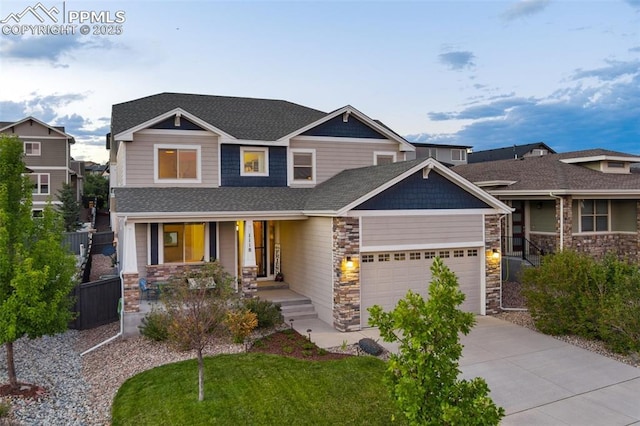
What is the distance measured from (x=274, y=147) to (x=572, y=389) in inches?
446

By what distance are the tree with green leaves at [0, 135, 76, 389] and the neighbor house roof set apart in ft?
54.7

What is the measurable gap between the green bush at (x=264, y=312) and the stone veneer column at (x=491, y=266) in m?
6.37

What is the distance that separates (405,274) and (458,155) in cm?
3444

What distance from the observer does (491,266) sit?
1334cm

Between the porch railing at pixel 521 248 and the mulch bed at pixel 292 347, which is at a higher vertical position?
the porch railing at pixel 521 248

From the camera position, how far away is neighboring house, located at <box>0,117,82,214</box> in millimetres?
34344

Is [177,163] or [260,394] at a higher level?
[177,163]

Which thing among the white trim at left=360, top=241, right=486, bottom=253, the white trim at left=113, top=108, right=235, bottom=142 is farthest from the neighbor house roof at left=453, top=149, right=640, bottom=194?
the white trim at left=113, top=108, right=235, bottom=142

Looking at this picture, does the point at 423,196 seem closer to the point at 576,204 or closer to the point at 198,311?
the point at 198,311

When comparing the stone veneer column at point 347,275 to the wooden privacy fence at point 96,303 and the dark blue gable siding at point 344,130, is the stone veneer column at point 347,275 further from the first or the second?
the wooden privacy fence at point 96,303

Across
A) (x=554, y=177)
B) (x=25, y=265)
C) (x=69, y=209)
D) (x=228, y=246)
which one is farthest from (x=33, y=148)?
(x=554, y=177)

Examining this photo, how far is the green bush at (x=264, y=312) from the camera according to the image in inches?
445

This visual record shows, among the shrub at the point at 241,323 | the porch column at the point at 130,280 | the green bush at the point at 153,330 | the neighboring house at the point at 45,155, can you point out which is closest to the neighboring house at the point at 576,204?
the shrub at the point at 241,323

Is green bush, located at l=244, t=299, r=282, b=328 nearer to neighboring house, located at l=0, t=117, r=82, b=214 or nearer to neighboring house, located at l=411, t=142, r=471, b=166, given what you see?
neighboring house, located at l=0, t=117, r=82, b=214
